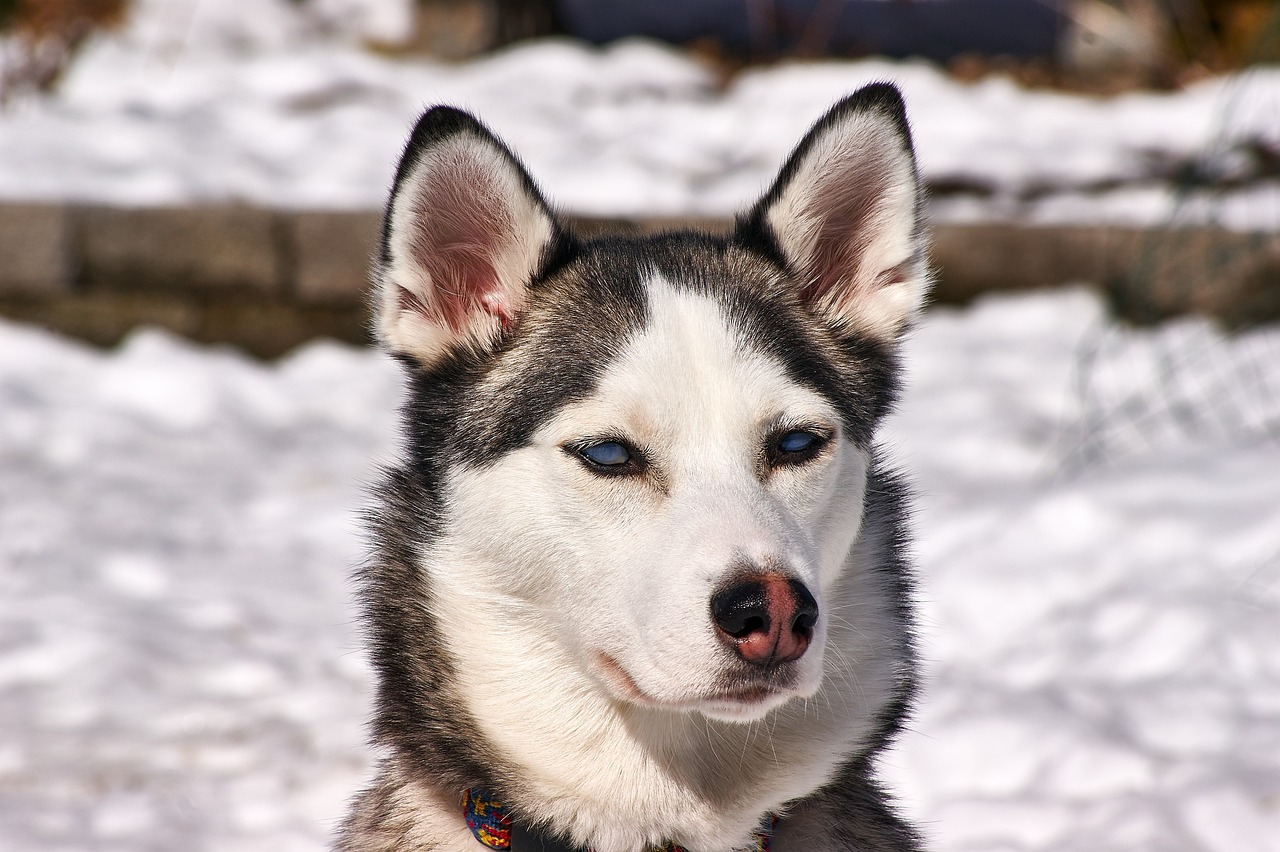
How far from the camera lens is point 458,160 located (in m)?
2.21

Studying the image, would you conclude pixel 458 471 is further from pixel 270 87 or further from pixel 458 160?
pixel 270 87

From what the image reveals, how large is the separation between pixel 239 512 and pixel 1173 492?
147 inches

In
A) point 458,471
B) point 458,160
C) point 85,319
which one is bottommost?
point 85,319

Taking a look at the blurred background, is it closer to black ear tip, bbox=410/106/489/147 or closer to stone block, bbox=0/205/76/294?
stone block, bbox=0/205/76/294

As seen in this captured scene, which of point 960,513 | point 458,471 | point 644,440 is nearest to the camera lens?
point 644,440

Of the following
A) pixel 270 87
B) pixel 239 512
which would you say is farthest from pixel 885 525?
pixel 270 87

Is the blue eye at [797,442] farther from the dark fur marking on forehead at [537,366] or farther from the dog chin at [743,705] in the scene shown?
the dog chin at [743,705]

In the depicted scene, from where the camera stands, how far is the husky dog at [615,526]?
6.79 feet

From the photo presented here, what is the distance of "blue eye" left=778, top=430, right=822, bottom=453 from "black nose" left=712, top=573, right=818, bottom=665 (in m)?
0.35

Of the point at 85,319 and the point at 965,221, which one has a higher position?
the point at 965,221

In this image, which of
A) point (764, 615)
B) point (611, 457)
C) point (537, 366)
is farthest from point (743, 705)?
point (537, 366)

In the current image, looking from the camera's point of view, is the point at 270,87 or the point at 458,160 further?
the point at 270,87

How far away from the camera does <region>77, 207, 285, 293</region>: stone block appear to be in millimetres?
6023

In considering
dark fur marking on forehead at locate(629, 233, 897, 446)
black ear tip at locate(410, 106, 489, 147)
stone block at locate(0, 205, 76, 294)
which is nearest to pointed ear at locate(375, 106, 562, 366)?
black ear tip at locate(410, 106, 489, 147)
